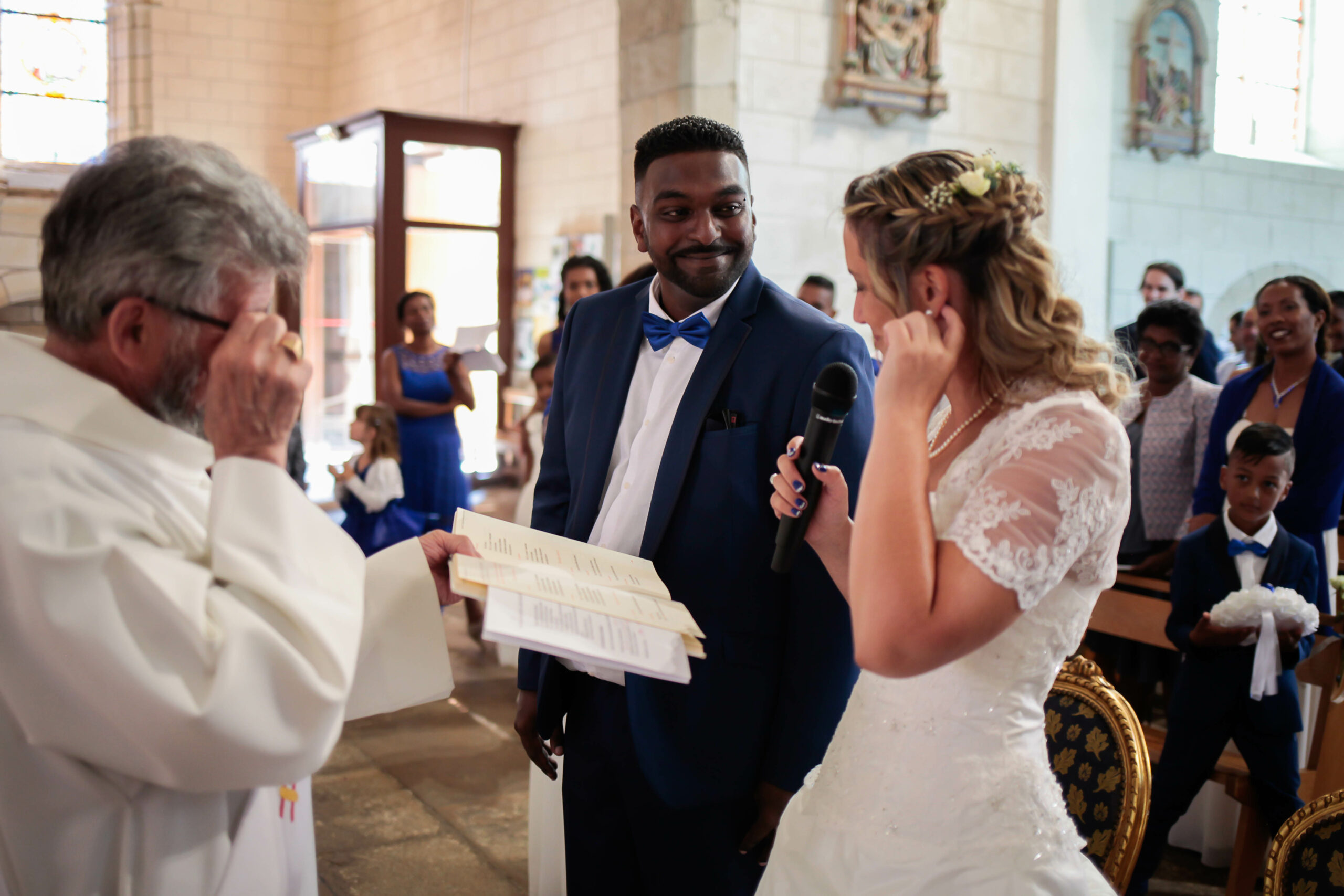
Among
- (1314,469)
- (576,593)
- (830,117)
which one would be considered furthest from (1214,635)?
(830,117)

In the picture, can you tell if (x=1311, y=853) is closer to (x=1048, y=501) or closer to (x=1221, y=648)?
(x=1048, y=501)

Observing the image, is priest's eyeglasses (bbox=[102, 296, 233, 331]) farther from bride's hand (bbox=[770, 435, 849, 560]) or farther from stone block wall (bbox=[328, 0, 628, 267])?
stone block wall (bbox=[328, 0, 628, 267])

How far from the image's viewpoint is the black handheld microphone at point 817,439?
4.54ft

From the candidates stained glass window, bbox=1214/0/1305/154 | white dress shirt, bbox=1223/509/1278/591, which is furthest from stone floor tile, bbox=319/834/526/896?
stained glass window, bbox=1214/0/1305/154

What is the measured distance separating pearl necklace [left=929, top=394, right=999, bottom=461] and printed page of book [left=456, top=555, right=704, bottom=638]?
0.44m

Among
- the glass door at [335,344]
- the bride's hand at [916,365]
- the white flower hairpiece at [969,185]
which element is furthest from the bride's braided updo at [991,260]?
the glass door at [335,344]

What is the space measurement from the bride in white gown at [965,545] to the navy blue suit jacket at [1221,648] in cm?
166

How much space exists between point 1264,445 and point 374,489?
12.3 ft

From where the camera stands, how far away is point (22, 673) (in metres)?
1.05

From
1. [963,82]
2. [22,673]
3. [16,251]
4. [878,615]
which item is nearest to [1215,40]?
[963,82]

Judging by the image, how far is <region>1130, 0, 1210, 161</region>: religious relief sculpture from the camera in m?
8.16

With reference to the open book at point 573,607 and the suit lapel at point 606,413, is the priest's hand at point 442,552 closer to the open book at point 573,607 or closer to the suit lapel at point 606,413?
the open book at point 573,607

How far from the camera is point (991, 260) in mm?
1369

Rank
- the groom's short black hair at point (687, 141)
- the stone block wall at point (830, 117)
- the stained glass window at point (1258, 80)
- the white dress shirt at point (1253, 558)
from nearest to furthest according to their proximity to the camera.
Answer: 1. the groom's short black hair at point (687, 141)
2. the white dress shirt at point (1253, 558)
3. the stone block wall at point (830, 117)
4. the stained glass window at point (1258, 80)
